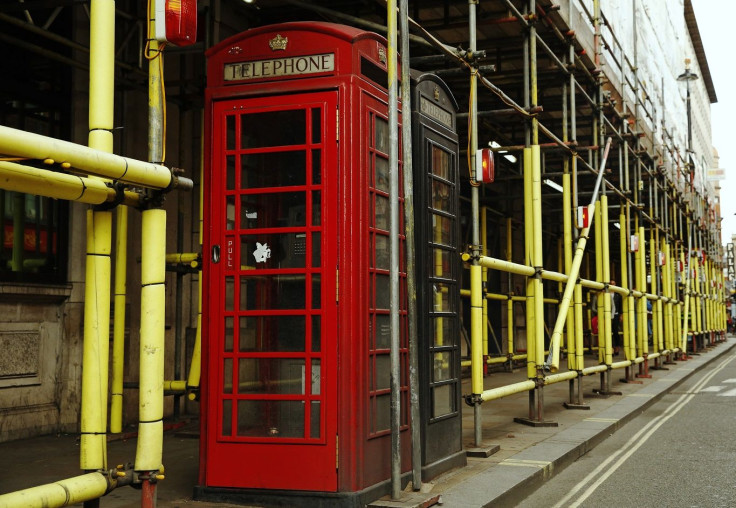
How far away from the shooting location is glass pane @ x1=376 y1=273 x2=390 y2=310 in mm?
5977

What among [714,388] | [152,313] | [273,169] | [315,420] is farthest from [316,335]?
[714,388]

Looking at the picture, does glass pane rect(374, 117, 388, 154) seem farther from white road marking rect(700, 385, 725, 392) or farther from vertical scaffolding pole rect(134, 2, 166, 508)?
white road marking rect(700, 385, 725, 392)

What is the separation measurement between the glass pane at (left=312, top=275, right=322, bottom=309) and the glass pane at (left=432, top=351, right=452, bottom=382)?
4.84 feet

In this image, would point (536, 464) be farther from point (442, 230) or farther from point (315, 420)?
point (315, 420)

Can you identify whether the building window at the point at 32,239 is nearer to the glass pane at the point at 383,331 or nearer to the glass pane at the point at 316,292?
the glass pane at the point at 316,292

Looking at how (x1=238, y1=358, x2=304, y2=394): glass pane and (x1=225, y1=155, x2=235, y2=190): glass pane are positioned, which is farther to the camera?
(x1=225, y1=155, x2=235, y2=190): glass pane

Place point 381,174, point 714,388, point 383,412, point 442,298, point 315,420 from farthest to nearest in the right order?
point 714,388, point 442,298, point 381,174, point 383,412, point 315,420

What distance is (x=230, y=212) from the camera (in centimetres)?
591

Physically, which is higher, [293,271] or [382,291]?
[293,271]

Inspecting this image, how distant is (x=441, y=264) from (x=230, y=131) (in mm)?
2102

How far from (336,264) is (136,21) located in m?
4.41

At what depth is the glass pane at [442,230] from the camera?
6840 millimetres

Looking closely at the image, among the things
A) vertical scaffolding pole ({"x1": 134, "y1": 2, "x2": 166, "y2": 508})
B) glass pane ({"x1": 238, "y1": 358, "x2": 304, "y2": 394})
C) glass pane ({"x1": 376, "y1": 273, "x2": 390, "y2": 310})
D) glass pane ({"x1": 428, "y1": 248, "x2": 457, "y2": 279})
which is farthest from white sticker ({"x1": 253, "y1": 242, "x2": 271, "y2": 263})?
vertical scaffolding pole ({"x1": 134, "y1": 2, "x2": 166, "y2": 508})

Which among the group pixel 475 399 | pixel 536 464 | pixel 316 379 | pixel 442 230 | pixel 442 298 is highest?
pixel 442 230
